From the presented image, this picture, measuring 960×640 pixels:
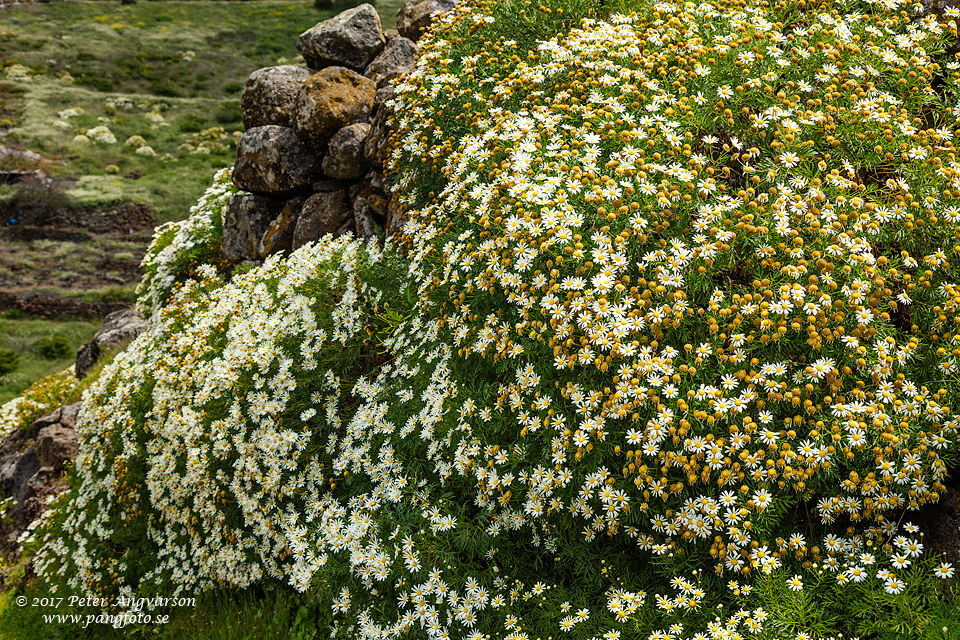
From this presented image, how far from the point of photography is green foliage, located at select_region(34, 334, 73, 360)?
25.8m

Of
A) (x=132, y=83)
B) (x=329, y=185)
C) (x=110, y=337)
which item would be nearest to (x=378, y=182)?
(x=329, y=185)

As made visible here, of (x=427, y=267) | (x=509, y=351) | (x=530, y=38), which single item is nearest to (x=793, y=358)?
(x=509, y=351)

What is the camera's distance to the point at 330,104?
8539 millimetres

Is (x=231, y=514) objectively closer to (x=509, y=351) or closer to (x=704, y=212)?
(x=509, y=351)

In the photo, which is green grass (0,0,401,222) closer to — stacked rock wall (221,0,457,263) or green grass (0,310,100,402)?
green grass (0,310,100,402)

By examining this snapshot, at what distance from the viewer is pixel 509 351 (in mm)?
3893

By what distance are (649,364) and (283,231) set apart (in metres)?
7.62

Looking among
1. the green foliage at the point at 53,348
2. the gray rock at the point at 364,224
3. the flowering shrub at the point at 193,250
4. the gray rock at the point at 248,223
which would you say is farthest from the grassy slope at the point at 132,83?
the gray rock at the point at 364,224

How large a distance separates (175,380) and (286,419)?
2660 mm

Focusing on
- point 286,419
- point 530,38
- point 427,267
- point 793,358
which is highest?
point 530,38

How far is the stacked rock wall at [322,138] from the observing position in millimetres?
8211

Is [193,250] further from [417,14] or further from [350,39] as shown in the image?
[417,14]

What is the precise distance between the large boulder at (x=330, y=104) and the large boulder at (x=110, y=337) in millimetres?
6939

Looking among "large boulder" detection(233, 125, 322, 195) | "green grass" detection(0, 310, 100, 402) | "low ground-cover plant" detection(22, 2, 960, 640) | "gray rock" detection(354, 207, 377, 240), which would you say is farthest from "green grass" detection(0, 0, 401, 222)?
"low ground-cover plant" detection(22, 2, 960, 640)
